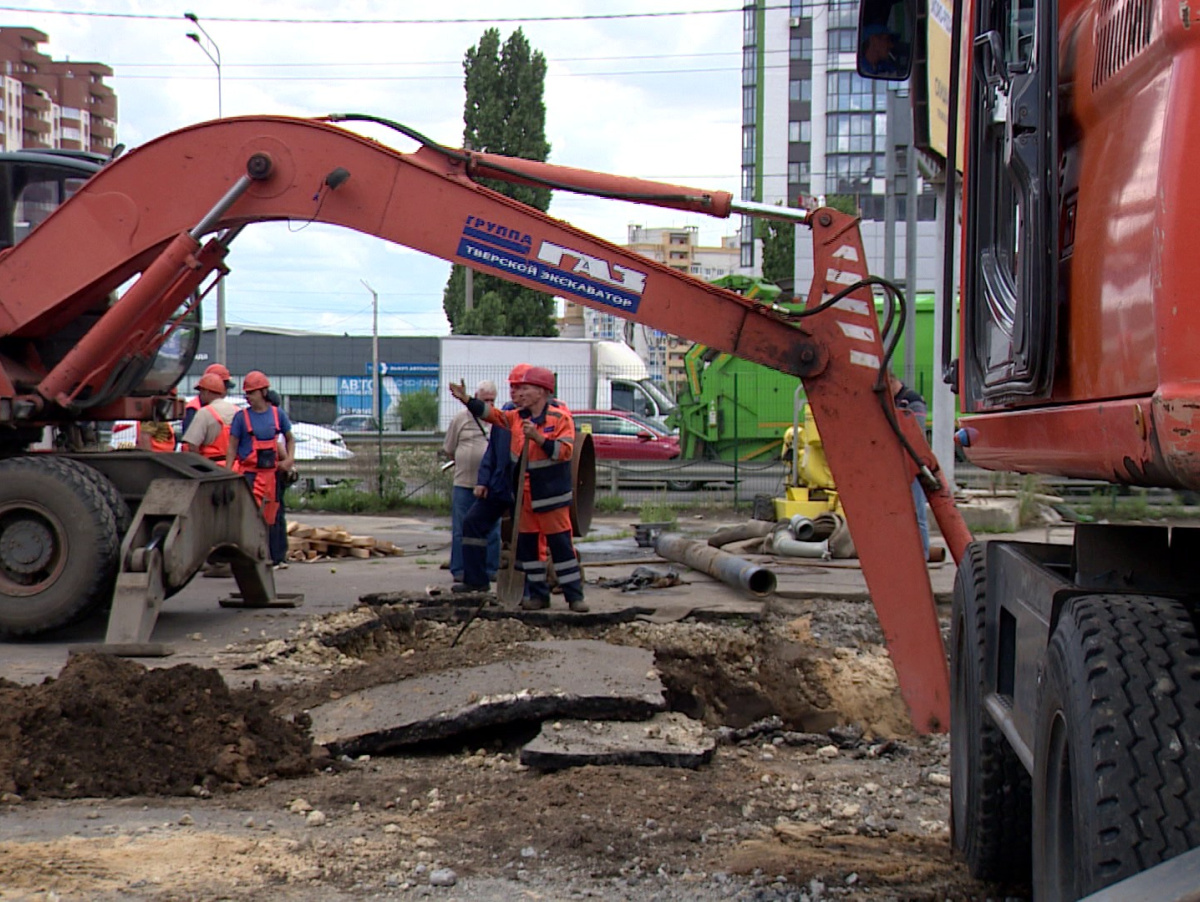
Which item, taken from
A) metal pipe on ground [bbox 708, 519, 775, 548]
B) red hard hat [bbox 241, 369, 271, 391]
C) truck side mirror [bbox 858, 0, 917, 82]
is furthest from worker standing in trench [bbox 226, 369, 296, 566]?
truck side mirror [bbox 858, 0, 917, 82]

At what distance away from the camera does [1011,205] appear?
3.47m

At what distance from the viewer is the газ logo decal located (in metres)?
8.03

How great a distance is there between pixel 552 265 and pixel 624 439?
70.7 feet

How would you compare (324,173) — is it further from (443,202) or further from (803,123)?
(803,123)

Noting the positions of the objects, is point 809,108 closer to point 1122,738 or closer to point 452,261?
point 452,261

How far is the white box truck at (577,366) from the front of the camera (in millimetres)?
32719

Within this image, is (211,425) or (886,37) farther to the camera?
(211,425)

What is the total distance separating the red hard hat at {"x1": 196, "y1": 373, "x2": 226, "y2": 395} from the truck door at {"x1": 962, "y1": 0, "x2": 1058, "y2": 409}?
10678 mm

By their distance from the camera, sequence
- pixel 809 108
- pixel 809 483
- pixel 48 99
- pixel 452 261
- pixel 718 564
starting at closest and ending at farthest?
1. pixel 452 261
2. pixel 718 564
3. pixel 809 483
4. pixel 809 108
5. pixel 48 99

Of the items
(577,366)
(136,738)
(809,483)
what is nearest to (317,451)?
(577,366)

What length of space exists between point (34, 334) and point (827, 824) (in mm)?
7146

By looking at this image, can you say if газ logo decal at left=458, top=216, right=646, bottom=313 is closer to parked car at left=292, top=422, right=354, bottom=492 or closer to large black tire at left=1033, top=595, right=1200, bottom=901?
large black tire at left=1033, top=595, right=1200, bottom=901

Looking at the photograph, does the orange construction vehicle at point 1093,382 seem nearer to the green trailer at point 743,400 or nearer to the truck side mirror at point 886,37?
the truck side mirror at point 886,37

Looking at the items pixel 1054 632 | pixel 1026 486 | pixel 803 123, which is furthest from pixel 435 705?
pixel 803 123
